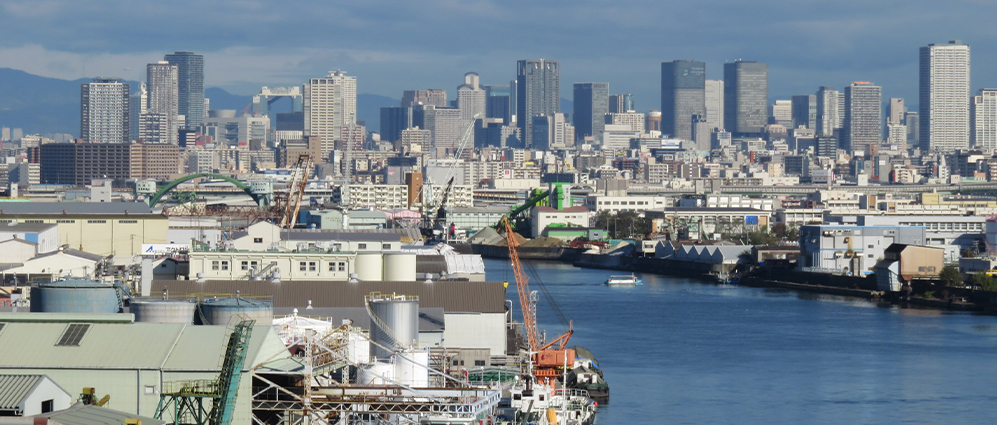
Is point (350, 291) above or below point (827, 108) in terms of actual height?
below

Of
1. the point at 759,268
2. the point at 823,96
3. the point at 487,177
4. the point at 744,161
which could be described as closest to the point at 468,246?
the point at 759,268

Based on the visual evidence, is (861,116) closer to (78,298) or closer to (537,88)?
(537,88)

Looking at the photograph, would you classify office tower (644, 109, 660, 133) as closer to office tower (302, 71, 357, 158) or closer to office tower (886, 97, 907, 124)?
office tower (886, 97, 907, 124)

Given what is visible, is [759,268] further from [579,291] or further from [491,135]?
[491,135]

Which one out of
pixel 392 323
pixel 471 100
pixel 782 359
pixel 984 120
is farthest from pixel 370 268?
pixel 471 100

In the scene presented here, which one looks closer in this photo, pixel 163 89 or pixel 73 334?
pixel 73 334

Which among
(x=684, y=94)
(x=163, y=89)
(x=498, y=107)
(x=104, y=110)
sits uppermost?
(x=684, y=94)

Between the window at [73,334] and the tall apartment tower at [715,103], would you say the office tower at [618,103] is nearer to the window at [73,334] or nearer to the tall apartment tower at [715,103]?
the tall apartment tower at [715,103]

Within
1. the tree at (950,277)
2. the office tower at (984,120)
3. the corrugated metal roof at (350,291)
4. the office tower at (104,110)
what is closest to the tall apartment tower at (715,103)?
the office tower at (984,120)
